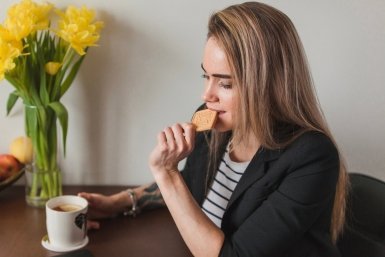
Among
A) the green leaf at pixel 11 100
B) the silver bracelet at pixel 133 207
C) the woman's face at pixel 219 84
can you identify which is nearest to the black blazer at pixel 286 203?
the woman's face at pixel 219 84

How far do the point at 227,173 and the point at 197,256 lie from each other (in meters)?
0.26

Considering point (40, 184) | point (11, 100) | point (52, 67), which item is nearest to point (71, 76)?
point (52, 67)

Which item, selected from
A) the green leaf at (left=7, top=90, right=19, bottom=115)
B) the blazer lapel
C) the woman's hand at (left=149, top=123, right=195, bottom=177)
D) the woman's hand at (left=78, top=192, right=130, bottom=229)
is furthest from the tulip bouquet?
the blazer lapel

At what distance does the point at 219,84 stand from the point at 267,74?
105 mm

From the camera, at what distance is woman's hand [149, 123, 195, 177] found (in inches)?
40.2

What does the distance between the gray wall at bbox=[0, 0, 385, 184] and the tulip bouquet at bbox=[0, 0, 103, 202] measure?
0.30 ft

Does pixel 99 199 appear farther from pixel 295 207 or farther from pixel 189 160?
pixel 295 207

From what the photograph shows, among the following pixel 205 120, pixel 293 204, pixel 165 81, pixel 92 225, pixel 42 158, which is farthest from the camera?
pixel 165 81

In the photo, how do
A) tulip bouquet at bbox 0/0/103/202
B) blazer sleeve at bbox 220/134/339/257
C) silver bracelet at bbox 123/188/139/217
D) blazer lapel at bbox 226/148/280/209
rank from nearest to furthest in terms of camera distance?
blazer sleeve at bbox 220/134/339/257 → blazer lapel at bbox 226/148/280/209 → tulip bouquet at bbox 0/0/103/202 → silver bracelet at bbox 123/188/139/217

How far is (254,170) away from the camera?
3.46 feet

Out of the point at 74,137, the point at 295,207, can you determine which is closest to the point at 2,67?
the point at 74,137

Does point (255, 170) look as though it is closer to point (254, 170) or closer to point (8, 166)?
point (254, 170)

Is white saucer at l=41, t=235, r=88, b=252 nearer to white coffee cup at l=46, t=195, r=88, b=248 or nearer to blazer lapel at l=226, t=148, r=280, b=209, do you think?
white coffee cup at l=46, t=195, r=88, b=248

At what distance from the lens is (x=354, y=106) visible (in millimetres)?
1397
